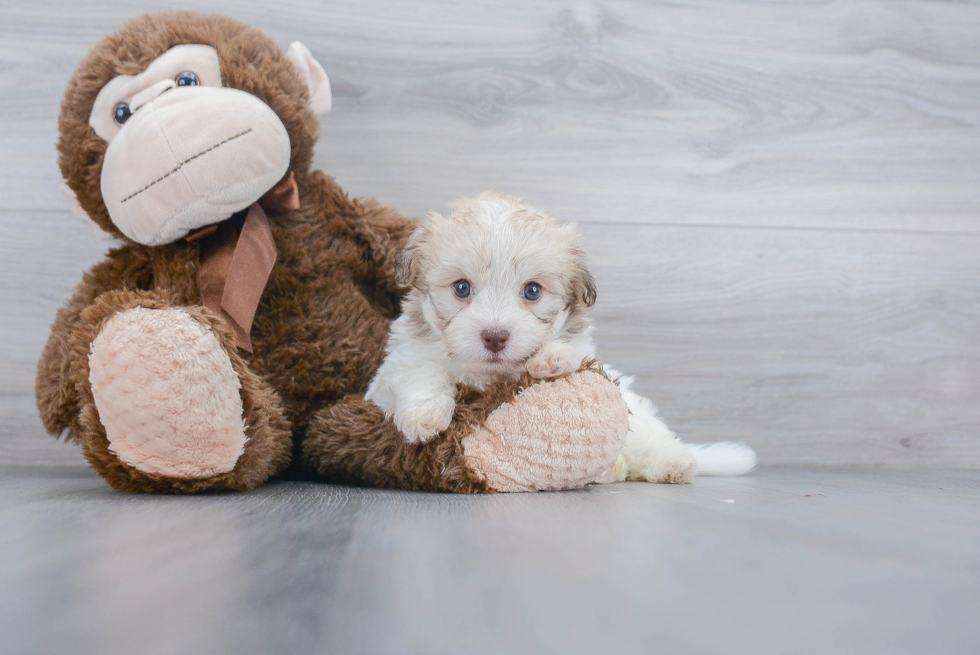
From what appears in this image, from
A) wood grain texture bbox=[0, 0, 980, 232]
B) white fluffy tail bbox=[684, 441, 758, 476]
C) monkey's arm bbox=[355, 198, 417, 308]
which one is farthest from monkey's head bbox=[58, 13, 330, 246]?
white fluffy tail bbox=[684, 441, 758, 476]

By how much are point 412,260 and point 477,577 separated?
25.0 inches

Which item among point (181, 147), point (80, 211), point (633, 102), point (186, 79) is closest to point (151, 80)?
point (186, 79)

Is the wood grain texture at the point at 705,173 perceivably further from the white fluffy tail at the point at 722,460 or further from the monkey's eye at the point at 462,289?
the monkey's eye at the point at 462,289

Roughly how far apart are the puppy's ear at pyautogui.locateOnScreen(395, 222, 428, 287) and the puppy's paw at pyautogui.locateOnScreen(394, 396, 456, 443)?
0.23 meters

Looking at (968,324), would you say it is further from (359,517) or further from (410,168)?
(359,517)

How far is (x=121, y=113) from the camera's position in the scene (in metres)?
1.11

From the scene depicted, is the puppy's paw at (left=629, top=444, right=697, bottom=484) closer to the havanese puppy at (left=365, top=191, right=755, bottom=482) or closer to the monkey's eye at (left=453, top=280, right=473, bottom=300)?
the havanese puppy at (left=365, top=191, right=755, bottom=482)

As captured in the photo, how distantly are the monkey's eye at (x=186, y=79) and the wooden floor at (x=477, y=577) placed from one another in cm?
66

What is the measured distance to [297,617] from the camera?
1.66 ft

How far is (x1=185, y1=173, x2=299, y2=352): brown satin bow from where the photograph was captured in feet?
3.51

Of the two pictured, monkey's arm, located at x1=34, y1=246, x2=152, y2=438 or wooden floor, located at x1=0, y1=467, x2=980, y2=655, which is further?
monkey's arm, located at x1=34, y1=246, x2=152, y2=438

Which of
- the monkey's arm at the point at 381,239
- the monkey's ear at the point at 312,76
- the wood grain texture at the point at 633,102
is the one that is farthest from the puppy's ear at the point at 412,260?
the wood grain texture at the point at 633,102

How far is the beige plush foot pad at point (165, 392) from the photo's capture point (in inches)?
35.4

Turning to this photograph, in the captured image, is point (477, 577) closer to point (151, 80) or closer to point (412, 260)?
point (412, 260)
